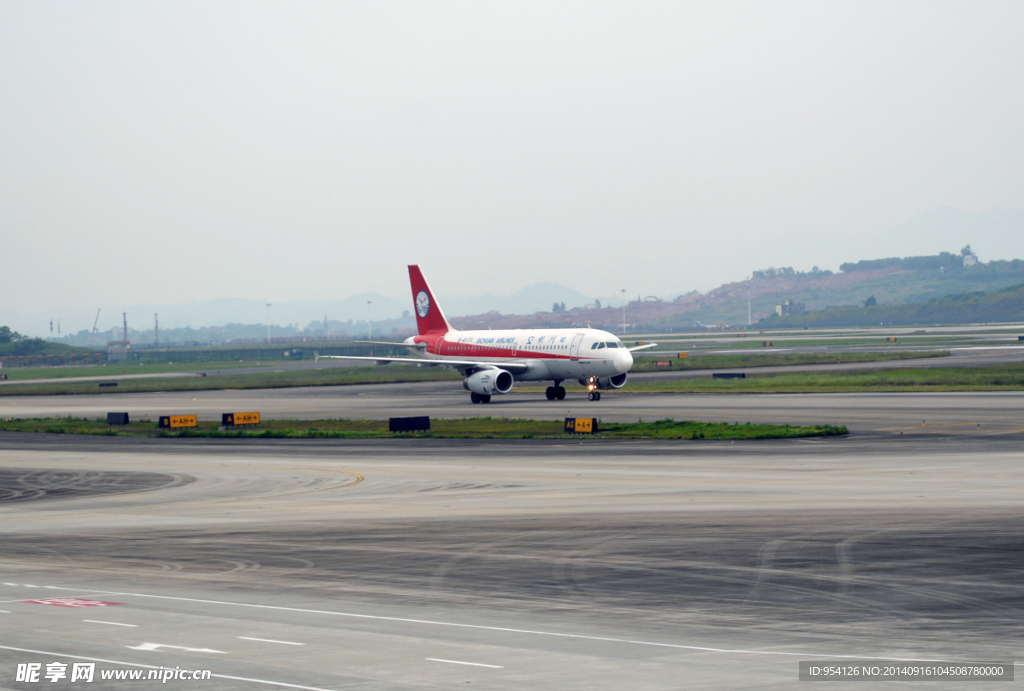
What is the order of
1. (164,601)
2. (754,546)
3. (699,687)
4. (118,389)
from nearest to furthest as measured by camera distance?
(699,687)
(164,601)
(754,546)
(118,389)

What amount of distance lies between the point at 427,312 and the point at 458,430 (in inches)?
1329

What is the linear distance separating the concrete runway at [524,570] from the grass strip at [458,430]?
9.07 metres

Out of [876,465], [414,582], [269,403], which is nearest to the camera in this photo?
[414,582]

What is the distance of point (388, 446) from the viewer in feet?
154

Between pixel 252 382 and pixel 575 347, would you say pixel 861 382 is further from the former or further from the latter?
pixel 252 382

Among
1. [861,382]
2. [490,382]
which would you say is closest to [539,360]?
[490,382]

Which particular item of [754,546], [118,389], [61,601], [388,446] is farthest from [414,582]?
[118,389]

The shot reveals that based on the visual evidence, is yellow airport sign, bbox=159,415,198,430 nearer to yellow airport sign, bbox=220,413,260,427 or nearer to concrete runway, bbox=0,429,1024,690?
yellow airport sign, bbox=220,413,260,427

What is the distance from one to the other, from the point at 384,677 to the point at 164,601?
6.23 m

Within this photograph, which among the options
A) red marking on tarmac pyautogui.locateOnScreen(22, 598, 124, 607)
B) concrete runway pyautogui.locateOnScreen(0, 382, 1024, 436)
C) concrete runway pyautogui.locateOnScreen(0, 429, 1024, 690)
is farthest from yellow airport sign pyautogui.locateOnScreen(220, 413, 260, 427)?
red marking on tarmac pyautogui.locateOnScreen(22, 598, 124, 607)

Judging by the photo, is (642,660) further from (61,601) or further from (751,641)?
(61,601)

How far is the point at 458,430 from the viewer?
53.8 metres

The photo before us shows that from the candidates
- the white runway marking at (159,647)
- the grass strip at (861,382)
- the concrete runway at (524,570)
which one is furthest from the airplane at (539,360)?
the white runway marking at (159,647)

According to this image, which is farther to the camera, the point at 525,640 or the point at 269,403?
the point at 269,403
